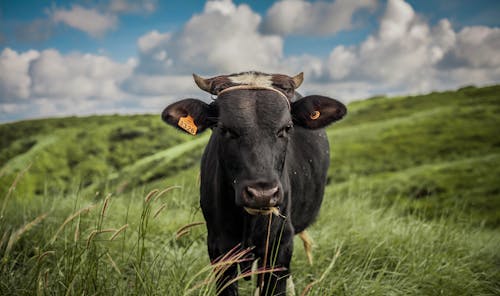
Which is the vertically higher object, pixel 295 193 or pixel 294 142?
pixel 294 142

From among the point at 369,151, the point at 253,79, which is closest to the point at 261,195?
the point at 253,79

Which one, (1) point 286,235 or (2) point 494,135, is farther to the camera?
(2) point 494,135

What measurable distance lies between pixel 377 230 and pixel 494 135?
1352 inches

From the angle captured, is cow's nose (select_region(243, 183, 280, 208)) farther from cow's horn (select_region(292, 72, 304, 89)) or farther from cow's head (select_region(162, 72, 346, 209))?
cow's horn (select_region(292, 72, 304, 89))

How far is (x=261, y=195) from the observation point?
3.13 m

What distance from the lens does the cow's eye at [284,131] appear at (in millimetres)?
3630

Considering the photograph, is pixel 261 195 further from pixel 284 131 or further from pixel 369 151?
pixel 369 151

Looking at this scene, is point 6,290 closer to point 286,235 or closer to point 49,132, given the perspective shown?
point 286,235

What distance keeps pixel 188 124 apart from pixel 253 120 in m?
0.74

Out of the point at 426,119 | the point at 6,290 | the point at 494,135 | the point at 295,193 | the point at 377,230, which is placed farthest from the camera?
the point at 426,119

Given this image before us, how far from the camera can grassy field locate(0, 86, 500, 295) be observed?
11.6 ft

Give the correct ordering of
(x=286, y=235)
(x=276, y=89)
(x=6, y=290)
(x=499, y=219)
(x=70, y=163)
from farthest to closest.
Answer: (x=70, y=163) → (x=499, y=219) → (x=286, y=235) → (x=276, y=89) → (x=6, y=290)

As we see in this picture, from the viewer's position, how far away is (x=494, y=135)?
3550 cm

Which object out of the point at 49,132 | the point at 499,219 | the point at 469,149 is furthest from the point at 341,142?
the point at 49,132
